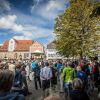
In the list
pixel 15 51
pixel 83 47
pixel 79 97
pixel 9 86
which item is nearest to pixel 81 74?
pixel 79 97

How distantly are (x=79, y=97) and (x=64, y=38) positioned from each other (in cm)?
4365

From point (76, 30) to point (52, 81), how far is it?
3340 cm

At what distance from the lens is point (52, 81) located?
17594 mm

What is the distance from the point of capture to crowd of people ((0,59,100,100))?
14.6ft

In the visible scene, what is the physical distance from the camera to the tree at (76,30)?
50.5 m

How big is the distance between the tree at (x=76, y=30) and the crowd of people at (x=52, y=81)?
2789 cm

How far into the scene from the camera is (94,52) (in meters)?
52.1

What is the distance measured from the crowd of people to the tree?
2789 cm

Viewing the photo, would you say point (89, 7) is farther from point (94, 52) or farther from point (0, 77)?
point (0, 77)

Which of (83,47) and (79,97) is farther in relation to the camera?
(83,47)

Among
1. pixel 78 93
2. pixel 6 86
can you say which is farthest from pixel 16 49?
pixel 6 86

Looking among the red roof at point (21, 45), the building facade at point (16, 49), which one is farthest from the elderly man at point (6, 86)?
the red roof at point (21, 45)

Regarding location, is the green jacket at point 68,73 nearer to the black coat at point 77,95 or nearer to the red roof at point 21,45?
the black coat at point 77,95

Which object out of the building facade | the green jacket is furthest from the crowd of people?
the building facade
